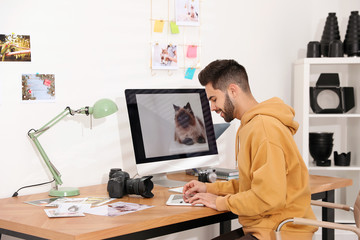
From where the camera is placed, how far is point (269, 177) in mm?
1849

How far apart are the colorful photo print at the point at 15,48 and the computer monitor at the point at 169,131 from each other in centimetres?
50

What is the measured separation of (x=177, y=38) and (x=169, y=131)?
705mm

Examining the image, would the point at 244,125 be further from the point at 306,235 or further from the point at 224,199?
the point at 306,235

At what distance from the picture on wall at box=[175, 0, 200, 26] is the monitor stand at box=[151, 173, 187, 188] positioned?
90 centimetres

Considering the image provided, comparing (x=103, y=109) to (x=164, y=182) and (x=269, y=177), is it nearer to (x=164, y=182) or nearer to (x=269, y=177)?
(x=164, y=182)

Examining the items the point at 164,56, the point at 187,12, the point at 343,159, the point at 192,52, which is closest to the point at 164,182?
the point at 164,56

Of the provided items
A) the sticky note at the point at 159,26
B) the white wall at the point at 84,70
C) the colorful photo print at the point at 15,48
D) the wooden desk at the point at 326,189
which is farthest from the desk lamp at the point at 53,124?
the wooden desk at the point at 326,189

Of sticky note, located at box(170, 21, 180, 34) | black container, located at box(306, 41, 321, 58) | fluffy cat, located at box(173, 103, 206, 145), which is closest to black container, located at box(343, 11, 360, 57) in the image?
black container, located at box(306, 41, 321, 58)

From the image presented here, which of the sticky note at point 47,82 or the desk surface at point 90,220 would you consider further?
the sticky note at point 47,82

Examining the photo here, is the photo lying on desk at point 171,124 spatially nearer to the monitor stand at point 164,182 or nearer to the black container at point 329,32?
the monitor stand at point 164,182

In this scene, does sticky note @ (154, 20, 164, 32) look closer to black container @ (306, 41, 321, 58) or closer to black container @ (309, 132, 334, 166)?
black container @ (306, 41, 321, 58)

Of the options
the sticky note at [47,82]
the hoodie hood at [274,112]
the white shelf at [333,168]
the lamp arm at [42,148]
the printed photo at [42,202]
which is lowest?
the white shelf at [333,168]

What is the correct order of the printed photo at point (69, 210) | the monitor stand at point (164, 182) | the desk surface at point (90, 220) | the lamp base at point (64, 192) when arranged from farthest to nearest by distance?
1. the monitor stand at point (164, 182)
2. the lamp base at point (64, 192)
3. the printed photo at point (69, 210)
4. the desk surface at point (90, 220)

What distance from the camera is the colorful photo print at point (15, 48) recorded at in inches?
89.3
